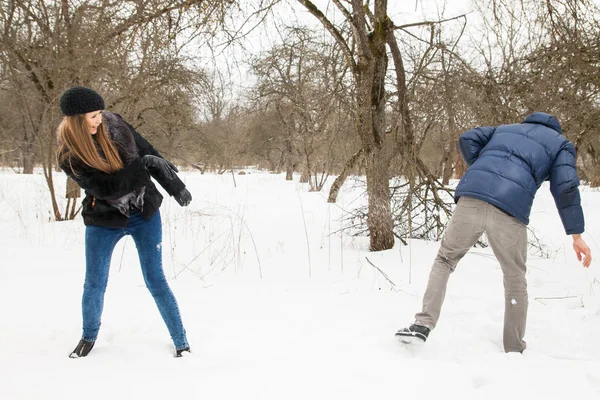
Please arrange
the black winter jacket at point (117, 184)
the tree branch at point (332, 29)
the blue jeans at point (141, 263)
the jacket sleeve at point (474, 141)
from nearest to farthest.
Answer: the black winter jacket at point (117, 184) < the blue jeans at point (141, 263) < the jacket sleeve at point (474, 141) < the tree branch at point (332, 29)

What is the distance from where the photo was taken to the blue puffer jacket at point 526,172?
2.28 metres

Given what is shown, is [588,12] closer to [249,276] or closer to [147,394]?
[249,276]

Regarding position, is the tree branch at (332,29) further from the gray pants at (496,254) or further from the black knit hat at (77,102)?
the black knit hat at (77,102)

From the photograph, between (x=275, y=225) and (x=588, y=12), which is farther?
(x=275, y=225)

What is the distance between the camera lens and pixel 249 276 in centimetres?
408

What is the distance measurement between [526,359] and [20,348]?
10.2 feet

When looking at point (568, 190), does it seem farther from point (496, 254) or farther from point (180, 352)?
point (180, 352)

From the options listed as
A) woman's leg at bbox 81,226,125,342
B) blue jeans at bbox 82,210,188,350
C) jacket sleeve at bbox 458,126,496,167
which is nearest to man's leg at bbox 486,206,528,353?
jacket sleeve at bbox 458,126,496,167

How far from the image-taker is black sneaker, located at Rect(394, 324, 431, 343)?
2332 mm

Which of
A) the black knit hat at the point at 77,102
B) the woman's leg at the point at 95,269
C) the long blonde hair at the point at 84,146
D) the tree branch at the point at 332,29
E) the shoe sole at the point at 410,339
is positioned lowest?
the shoe sole at the point at 410,339

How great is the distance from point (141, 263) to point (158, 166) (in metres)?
0.59

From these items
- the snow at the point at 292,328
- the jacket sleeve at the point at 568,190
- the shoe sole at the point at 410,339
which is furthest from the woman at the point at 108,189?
the jacket sleeve at the point at 568,190

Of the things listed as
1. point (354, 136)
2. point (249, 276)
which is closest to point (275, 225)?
point (354, 136)

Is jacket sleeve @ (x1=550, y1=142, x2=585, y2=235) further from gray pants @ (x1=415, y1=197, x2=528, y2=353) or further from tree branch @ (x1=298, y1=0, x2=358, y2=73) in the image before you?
tree branch @ (x1=298, y1=0, x2=358, y2=73)
